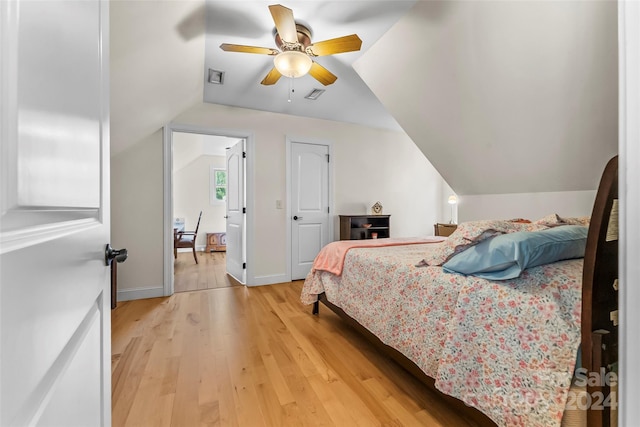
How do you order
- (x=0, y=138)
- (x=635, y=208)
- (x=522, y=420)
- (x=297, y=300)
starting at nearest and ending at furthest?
(x=0, y=138) → (x=635, y=208) → (x=522, y=420) → (x=297, y=300)

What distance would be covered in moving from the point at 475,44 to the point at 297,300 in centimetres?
278

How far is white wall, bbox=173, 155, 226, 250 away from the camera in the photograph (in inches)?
266

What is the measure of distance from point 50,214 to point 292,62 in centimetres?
193

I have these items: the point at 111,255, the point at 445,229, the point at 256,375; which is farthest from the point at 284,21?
the point at 445,229

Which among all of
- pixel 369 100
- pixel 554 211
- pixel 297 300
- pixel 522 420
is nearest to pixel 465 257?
pixel 522 420

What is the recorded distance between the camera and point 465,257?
1.35 metres

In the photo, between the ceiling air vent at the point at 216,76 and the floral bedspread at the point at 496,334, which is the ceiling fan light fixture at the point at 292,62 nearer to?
the ceiling air vent at the point at 216,76

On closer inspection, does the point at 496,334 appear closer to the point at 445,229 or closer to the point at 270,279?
the point at 270,279

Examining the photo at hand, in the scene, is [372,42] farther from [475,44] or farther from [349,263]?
[349,263]

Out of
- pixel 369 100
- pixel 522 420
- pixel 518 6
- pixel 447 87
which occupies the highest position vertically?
pixel 369 100

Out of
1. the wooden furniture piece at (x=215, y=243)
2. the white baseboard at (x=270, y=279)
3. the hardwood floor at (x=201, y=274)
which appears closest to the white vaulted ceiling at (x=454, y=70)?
the hardwood floor at (x=201, y=274)

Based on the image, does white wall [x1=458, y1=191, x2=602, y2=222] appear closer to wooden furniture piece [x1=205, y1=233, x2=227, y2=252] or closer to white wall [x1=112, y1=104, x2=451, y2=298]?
white wall [x1=112, y1=104, x2=451, y2=298]

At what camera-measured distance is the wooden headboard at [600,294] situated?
2.89 feet

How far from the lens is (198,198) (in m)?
7.01
